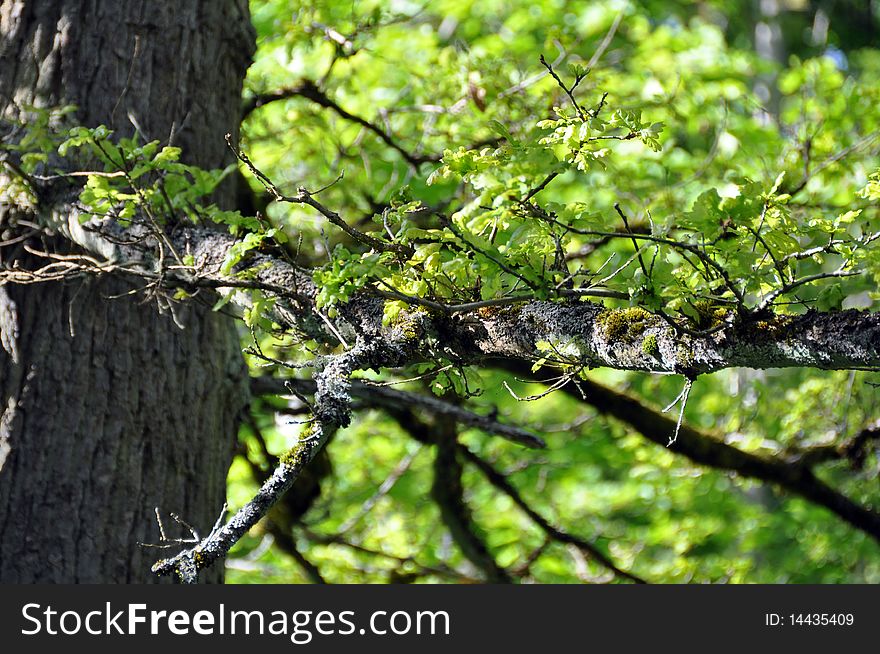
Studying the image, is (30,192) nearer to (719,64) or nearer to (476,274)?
(476,274)

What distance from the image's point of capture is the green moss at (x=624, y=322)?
2.13 metres

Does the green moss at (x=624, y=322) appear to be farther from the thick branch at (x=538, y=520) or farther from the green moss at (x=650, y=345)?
the thick branch at (x=538, y=520)

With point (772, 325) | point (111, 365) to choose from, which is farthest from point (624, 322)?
point (111, 365)

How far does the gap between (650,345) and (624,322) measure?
94 millimetres

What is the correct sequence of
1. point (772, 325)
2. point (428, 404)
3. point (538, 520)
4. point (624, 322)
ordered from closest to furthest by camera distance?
point (772, 325)
point (624, 322)
point (428, 404)
point (538, 520)

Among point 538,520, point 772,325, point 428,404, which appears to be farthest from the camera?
point 538,520

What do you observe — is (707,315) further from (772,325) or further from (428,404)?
(428,404)

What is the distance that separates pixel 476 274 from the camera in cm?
206

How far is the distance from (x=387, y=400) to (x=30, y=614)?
59.5 inches

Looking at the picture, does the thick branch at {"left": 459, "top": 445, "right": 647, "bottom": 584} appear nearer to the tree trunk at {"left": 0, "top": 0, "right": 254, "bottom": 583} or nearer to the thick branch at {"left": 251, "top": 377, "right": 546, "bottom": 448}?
the thick branch at {"left": 251, "top": 377, "right": 546, "bottom": 448}

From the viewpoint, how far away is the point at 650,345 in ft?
6.86

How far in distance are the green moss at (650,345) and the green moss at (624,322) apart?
0.03 m

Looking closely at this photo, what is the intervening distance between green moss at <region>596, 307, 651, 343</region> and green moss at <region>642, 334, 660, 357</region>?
28 millimetres

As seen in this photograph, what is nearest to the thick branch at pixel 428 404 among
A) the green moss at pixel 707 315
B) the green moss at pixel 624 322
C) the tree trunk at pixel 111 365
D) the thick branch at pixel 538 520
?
the tree trunk at pixel 111 365
